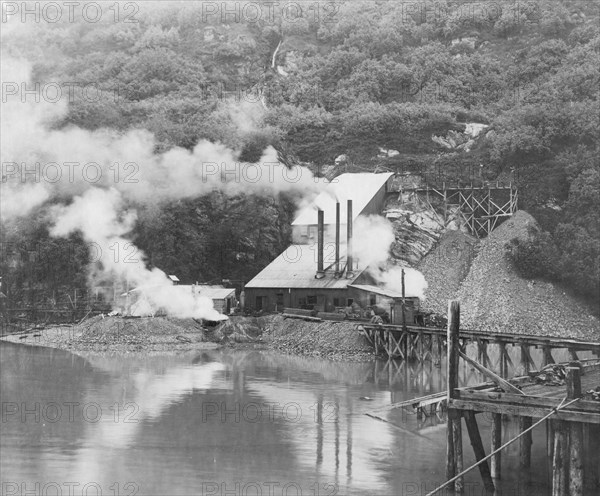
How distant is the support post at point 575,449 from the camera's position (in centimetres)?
1898

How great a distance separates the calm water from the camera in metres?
22.9

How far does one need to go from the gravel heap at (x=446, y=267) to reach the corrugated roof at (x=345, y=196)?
250 inches

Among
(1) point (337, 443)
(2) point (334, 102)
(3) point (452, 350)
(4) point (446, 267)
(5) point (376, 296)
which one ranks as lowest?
(1) point (337, 443)

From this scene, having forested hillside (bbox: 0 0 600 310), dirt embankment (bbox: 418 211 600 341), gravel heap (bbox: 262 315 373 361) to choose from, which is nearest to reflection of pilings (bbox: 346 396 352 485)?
gravel heap (bbox: 262 315 373 361)

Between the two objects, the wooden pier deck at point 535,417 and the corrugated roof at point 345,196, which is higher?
the corrugated roof at point 345,196

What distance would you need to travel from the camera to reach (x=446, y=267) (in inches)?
2400

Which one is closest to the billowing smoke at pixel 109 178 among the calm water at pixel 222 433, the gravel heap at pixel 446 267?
the gravel heap at pixel 446 267

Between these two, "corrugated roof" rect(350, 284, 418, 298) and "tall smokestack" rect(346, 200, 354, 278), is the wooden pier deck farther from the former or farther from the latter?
"tall smokestack" rect(346, 200, 354, 278)

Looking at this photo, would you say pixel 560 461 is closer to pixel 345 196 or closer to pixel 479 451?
pixel 479 451

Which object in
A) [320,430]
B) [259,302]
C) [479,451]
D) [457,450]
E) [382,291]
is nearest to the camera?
[457,450]

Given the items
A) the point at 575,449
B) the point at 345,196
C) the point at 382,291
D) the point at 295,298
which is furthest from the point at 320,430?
the point at 345,196

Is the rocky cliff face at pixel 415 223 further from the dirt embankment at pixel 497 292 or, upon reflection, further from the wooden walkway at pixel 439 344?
the wooden walkway at pixel 439 344

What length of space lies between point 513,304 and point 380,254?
10594mm

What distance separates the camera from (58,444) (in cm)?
2692
